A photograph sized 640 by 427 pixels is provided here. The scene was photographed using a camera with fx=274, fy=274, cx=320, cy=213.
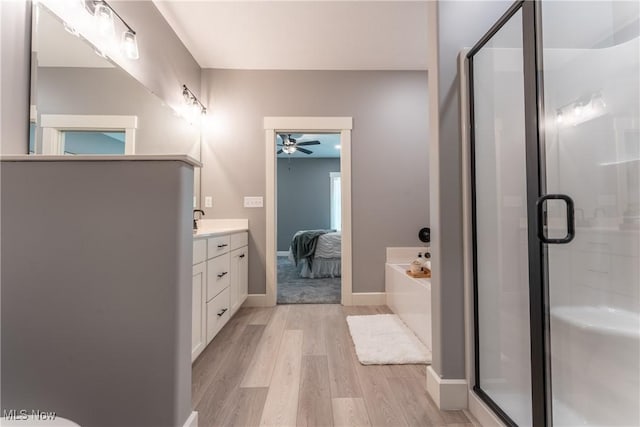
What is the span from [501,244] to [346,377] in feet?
3.80

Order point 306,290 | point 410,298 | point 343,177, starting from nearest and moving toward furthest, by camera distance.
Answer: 1. point 410,298
2. point 343,177
3. point 306,290

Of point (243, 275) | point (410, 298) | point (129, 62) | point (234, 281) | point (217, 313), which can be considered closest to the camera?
point (129, 62)

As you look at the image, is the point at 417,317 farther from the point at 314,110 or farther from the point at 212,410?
the point at 314,110

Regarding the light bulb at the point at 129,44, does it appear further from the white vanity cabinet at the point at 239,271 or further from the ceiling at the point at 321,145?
the ceiling at the point at 321,145

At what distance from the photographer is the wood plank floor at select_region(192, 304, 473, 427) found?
132cm

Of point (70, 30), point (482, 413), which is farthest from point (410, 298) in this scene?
point (70, 30)

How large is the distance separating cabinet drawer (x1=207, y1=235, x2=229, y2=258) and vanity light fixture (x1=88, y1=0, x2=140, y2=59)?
1345mm

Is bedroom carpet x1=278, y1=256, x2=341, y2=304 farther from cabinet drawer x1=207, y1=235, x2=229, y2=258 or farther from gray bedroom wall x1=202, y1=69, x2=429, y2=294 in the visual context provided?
cabinet drawer x1=207, y1=235, x2=229, y2=258

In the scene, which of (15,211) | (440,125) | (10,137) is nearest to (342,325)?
(440,125)

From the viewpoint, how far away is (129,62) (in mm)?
1917

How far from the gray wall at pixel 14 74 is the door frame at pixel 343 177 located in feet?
6.64

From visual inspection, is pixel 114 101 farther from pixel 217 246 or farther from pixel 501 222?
pixel 501 222

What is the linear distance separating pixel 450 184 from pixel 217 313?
5.90 feet

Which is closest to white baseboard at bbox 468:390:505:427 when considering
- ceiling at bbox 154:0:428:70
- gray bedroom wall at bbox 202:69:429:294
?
gray bedroom wall at bbox 202:69:429:294
